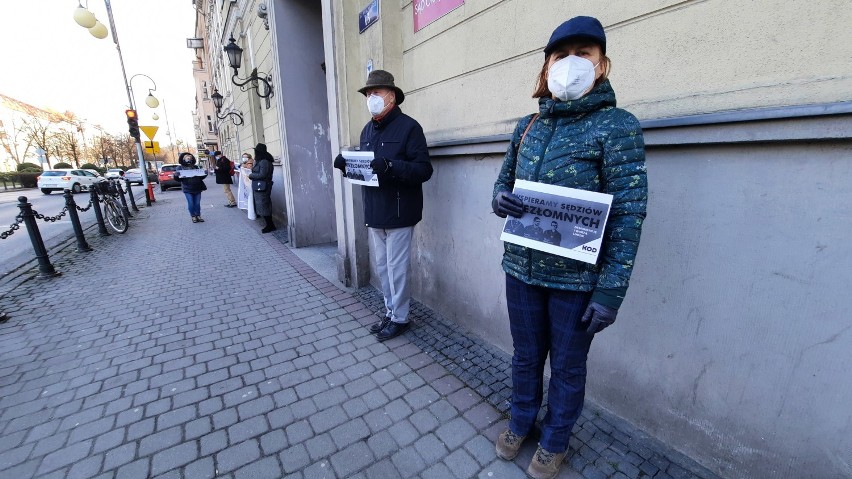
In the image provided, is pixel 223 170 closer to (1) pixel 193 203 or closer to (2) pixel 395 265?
(1) pixel 193 203

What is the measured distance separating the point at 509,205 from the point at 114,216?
9.97 meters

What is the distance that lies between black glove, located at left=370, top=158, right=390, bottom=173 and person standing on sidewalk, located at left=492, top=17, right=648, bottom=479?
1064 mm

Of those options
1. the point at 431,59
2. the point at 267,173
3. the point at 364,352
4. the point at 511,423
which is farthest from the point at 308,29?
the point at 511,423

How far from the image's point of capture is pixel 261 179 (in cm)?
747

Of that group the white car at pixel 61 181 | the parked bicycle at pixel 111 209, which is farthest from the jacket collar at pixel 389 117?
the white car at pixel 61 181

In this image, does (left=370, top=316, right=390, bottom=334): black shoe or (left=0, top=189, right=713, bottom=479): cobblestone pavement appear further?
(left=370, top=316, right=390, bottom=334): black shoe

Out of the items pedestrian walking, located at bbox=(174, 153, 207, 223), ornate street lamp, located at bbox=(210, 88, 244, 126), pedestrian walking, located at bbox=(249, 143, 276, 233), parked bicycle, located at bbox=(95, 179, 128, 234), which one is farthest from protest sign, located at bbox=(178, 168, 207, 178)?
ornate street lamp, located at bbox=(210, 88, 244, 126)

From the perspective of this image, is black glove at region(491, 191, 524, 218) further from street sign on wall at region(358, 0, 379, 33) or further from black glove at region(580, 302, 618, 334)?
street sign on wall at region(358, 0, 379, 33)

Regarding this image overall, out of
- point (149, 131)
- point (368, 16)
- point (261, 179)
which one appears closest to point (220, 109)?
point (149, 131)

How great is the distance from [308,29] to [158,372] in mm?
5768

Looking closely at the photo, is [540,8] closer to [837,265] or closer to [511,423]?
[837,265]

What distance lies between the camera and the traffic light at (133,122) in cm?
1320

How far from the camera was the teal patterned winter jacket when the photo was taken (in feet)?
4.79

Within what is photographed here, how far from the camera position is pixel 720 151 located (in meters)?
1.68
